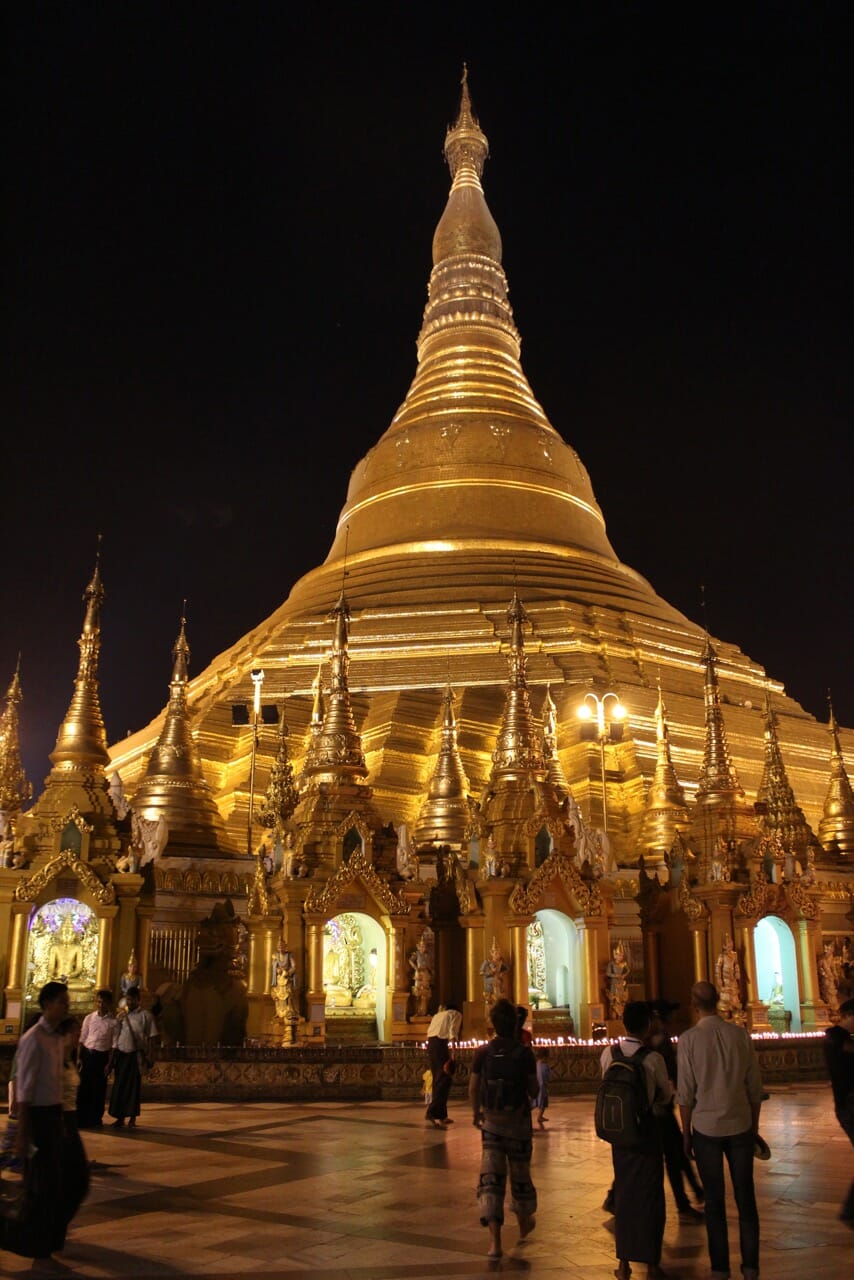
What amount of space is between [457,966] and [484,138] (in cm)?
4631

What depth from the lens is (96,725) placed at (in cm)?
2084

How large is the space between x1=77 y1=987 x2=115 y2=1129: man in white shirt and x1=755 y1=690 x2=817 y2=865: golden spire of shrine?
56.3 ft

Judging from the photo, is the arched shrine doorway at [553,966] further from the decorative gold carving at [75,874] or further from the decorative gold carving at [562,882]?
the decorative gold carving at [75,874]

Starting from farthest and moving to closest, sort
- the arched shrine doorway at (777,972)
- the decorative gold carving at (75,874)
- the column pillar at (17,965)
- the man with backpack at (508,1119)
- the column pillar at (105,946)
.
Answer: the arched shrine doorway at (777,972)
the decorative gold carving at (75,874)
the column pillar at (105,946)
the column pillar at (17,965)
the man with backpack at (508,1119)

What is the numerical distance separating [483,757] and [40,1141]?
23.9 meters

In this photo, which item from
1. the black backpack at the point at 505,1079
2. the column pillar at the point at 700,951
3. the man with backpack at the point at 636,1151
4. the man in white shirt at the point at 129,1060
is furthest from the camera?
the column pillar at the point at 700,951

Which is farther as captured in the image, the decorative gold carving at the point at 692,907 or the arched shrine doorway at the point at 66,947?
the decorative gold carving at the point at 692,907

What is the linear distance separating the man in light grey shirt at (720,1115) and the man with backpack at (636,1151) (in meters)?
0.18

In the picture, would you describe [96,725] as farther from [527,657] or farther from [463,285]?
[463,285]

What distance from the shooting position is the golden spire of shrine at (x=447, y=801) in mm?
25306

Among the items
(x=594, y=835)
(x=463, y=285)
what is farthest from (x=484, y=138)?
(x=594, y=835)

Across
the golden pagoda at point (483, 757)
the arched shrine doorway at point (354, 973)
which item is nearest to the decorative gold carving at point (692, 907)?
the golden pagoda at point (483, 757)

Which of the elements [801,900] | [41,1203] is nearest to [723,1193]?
[41,1203]

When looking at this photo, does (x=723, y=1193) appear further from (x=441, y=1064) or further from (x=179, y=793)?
(x=179, y=793)
